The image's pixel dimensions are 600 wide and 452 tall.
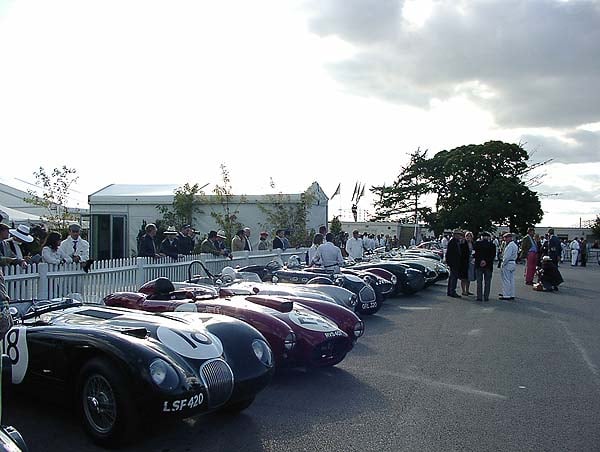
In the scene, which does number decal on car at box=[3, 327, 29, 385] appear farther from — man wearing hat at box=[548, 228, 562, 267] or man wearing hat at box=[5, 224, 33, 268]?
man wearing hat at box=[548, 228, 562, 267]

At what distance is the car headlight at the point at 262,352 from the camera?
5.17 m

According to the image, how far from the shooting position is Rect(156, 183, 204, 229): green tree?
22.3 metres

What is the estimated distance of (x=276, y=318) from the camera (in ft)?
21.6

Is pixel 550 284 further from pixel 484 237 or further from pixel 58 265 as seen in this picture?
pixel 58 265

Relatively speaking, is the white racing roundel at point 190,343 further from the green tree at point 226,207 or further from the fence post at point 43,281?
the green tree at point 226,207

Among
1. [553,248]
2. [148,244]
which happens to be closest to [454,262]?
[148,244]

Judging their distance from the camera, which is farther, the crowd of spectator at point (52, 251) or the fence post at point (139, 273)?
the fence post at point (139, 273)

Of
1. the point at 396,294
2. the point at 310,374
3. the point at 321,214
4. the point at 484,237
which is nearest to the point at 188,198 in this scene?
the point at 321,214

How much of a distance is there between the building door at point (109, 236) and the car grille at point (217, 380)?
58.1 ft

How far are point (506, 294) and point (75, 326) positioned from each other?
12.2 metres

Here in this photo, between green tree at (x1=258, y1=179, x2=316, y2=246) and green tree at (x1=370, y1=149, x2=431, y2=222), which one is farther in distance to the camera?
green tree at (x1=370, y1=149, x2=431, y2=222)

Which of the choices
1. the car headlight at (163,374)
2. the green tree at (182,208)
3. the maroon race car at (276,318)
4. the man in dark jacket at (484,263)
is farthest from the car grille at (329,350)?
the green tree at (182,208)

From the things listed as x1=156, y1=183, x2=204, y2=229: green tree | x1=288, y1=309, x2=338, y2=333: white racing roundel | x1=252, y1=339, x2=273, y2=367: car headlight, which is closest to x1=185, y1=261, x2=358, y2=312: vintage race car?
x1=288, y1=309, x2=338, y2=333: white racing roundel

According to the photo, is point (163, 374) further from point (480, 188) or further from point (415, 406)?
point (480, 188)
